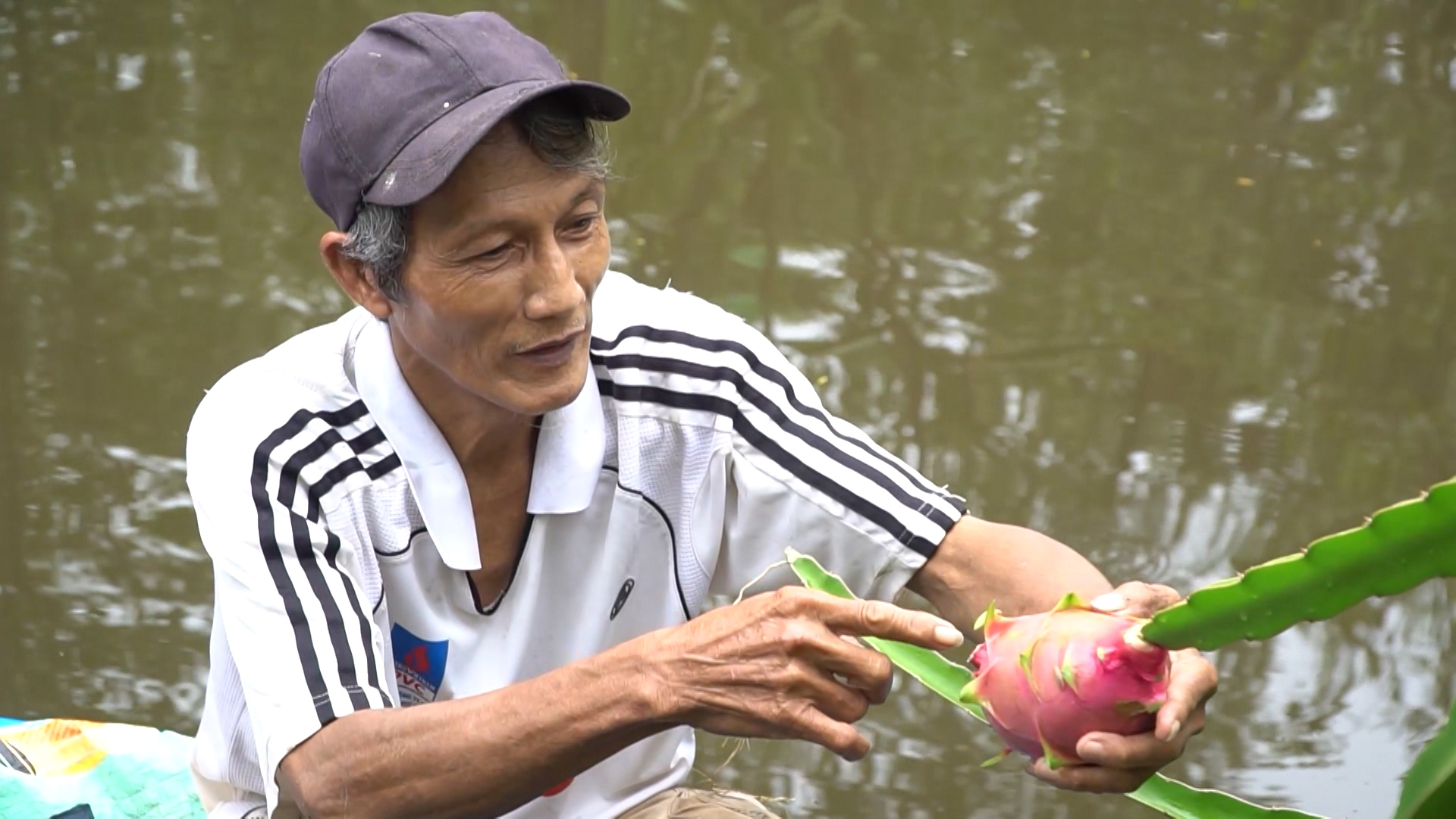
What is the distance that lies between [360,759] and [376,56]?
0.78m

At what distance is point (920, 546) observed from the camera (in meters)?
2.02

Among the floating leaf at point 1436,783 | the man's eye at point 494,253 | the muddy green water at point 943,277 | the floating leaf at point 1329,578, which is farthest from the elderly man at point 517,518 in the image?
the muddy green water at point 943,277

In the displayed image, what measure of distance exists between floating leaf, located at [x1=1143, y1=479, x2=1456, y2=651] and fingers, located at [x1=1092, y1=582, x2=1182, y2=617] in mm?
142

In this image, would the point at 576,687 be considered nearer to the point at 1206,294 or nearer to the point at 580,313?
the point at 580,313

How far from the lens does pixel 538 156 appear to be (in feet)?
6.05

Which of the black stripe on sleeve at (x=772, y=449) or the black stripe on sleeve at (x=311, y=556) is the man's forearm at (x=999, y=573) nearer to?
the black stripe on sleeve at (x=772, y=449)

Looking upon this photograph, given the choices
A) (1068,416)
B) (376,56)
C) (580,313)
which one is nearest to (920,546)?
(580,313)

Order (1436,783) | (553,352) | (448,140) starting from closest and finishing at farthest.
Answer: (1436,783)
(448,140)
(553,352)

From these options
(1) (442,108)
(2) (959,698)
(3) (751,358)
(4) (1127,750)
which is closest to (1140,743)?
(4) (1127,750)

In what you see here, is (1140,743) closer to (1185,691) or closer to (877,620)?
(1185,691)

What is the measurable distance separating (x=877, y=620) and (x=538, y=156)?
0.67 m

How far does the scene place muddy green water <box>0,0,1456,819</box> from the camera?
11.1 feet

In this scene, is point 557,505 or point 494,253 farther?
point 557,505

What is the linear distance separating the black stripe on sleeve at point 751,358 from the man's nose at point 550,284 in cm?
23
